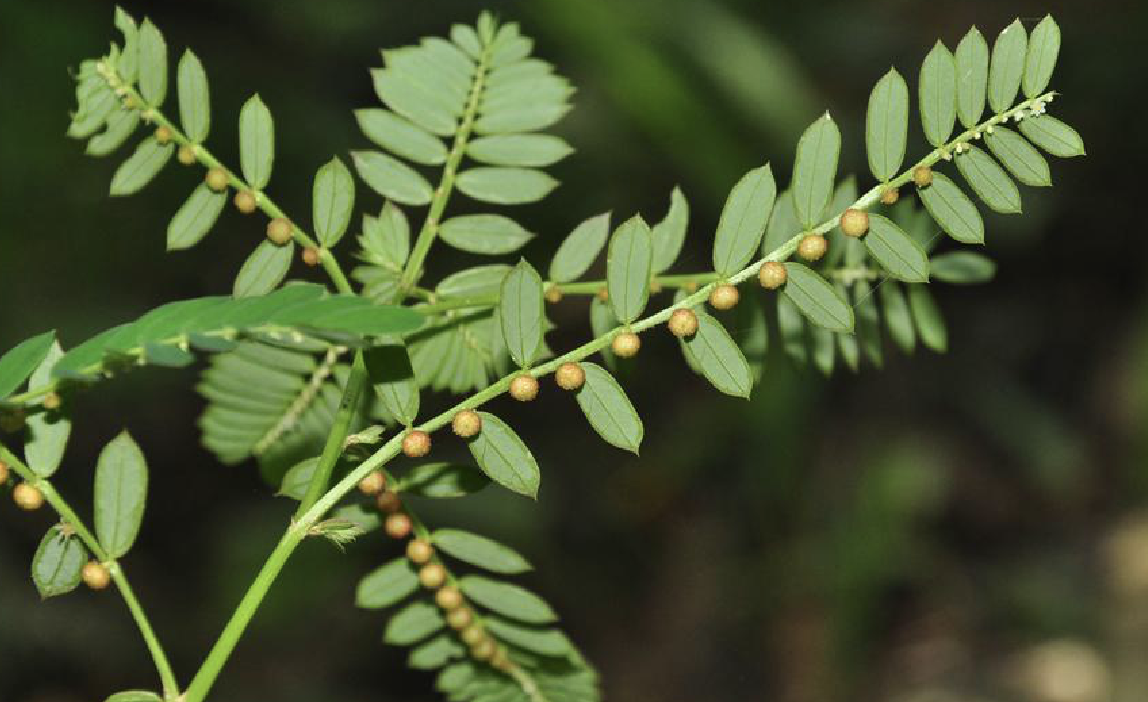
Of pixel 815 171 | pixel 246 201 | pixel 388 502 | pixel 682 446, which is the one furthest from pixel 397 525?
pixel 682 446

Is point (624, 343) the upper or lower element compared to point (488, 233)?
lower

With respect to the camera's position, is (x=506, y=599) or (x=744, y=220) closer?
(x=744, y=220)

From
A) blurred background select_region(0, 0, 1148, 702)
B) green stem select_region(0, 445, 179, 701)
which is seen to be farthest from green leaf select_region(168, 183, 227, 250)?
blurred background select_region(0, 0, 1148, 702)

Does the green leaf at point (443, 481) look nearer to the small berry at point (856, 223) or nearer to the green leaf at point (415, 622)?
the green leaf at point (415, 622)

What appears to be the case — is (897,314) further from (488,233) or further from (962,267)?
(488,233)

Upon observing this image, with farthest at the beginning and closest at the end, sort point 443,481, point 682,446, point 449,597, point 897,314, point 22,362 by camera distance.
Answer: point 682,446 → point 897,314 → point 449,597 → point 443,481 → point 22,362

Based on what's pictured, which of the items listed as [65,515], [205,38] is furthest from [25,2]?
[65,515]
